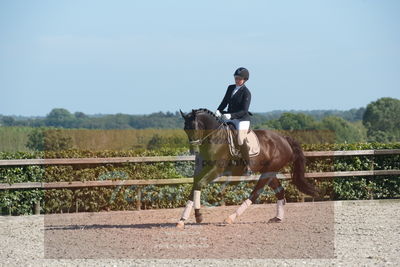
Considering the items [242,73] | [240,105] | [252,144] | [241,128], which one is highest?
[242,73]

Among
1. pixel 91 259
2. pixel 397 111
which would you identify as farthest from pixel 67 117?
pixel 91 259

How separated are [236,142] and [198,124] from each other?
106 centimetres

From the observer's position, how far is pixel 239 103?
11.3 meters

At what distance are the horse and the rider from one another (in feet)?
0.77

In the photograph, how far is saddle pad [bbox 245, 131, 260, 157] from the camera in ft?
38.2

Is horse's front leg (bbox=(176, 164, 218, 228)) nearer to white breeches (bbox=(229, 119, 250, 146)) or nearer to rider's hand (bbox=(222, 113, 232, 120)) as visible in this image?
white breeches (bbox=(229, 119, 250, 146))

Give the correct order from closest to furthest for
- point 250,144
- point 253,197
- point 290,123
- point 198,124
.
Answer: point 198,124
point 250,144
point 253,197
point 290,123

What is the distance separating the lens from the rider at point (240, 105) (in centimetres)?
1130

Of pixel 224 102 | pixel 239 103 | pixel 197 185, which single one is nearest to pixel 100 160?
pixel 197 185

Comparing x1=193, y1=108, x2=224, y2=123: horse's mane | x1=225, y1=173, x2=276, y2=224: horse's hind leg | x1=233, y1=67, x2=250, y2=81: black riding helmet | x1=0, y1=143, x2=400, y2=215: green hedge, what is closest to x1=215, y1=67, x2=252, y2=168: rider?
x1=233, y1=67, x2=250, y2=81: black riding helmet

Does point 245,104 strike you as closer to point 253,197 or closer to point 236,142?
point 236,142

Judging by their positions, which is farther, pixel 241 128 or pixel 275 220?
pixel 275 220

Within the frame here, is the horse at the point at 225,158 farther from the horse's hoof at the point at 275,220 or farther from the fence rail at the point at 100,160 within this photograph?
the fence rail at the point at 100,160

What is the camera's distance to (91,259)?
8.80 meters
